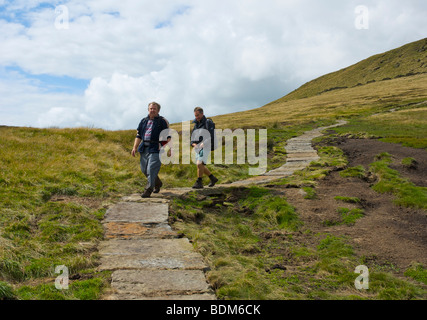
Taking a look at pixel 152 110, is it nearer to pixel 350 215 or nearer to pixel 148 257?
pixel 148 257

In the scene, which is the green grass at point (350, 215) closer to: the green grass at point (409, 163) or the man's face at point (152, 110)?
the man's face at point (152, 110)

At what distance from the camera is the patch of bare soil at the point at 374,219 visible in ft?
22.6

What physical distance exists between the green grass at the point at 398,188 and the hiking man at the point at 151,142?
715cm

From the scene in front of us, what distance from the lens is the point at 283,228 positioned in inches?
342

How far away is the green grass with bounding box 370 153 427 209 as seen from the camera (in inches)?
392

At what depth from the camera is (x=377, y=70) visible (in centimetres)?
14600

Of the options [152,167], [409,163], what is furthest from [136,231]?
[409,163]

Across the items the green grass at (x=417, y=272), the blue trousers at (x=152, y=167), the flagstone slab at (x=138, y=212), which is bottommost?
the green grass at (x=417, y=272)

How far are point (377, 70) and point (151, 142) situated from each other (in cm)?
15810

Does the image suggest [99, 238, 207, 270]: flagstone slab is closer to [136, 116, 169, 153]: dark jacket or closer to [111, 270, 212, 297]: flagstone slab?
[111, 270, 212, 297]: flagstone slab

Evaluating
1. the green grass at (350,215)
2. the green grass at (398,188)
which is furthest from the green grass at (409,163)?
the green grass at (350,215)

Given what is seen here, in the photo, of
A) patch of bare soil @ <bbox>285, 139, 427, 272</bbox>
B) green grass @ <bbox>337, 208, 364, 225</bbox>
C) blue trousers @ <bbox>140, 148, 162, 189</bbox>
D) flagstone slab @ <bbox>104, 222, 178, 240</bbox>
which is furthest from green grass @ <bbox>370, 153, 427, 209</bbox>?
blue trousers @ <bbox>140, 148, 162, 189</bbox>

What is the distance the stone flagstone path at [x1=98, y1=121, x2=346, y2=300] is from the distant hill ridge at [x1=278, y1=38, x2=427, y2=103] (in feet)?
460

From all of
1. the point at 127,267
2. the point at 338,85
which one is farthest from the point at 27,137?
the point at 338,85
